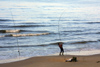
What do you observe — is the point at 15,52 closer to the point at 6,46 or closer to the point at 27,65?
the point at 6,46

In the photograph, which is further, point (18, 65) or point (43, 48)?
point (43, 48)

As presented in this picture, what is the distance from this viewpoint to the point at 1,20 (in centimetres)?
3139

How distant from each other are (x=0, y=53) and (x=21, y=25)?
15.5 meters

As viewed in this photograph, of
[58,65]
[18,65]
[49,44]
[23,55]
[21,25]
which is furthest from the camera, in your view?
[21,25]

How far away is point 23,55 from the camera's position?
12.6 m

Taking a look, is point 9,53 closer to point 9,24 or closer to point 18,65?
point 18,65

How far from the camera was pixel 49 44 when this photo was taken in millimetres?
16312

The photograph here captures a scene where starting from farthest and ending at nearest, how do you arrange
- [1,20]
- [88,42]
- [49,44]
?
[1,20] → [88,42] → [49,44]

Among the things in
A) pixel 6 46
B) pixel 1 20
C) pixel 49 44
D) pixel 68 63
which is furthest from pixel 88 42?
pixel 1 20

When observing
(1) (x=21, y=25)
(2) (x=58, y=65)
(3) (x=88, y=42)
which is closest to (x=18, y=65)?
(2) (x=58, y=65)

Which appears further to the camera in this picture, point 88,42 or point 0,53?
point 88,42

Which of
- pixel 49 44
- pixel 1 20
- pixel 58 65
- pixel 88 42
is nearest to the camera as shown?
pixel 58 65

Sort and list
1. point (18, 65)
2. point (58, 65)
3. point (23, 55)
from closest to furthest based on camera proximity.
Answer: point (58, 65)
point (18, 65)
point (23, 55)

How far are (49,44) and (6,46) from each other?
120 inches
